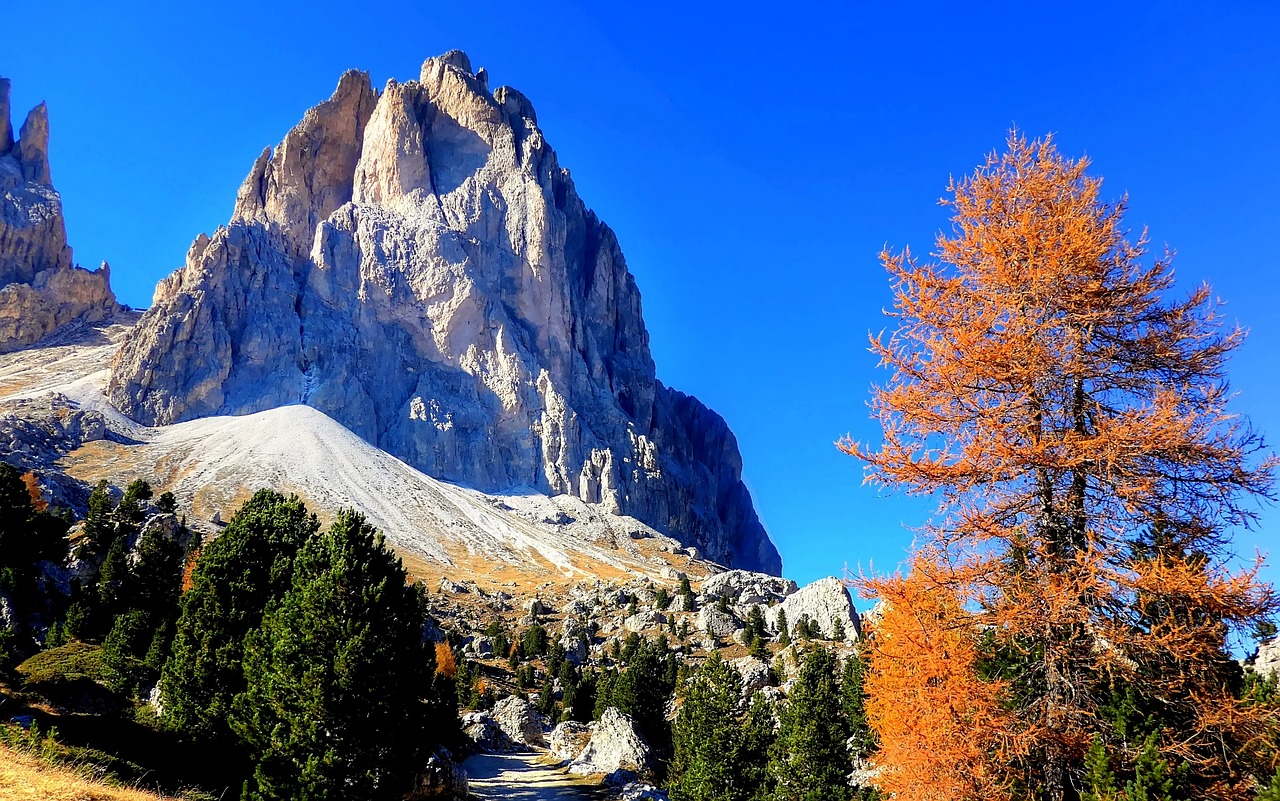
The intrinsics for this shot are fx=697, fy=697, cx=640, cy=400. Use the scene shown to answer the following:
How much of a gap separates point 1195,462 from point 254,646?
2400 centimetres

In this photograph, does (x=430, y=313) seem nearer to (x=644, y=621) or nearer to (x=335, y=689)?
(x=644, y=621)

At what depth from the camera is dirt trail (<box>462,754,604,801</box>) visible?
29.5 metres

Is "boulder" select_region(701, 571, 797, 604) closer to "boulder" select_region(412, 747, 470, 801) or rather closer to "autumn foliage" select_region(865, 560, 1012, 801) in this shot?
"boulder" select_region(412, 747, 470, 801)

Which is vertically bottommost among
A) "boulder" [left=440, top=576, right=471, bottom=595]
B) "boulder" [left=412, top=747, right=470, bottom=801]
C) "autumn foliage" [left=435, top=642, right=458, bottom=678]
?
"boulder" [left=412, top=747, right=470, bottom=801]

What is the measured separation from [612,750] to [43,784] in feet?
90.8

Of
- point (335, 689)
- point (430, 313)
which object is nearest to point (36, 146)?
point (430, 313)

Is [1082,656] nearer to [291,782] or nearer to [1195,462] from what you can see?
[1195,462]

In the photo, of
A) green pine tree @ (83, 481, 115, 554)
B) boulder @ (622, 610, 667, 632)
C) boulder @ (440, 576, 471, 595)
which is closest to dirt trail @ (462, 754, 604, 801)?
green pine tree @ (83, 481, 115, 554)

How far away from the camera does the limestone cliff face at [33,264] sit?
6294 inches

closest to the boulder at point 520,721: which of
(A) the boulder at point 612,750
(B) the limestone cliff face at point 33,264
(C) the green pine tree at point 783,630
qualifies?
(A) the boulder at point 612,750

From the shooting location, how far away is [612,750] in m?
34.9

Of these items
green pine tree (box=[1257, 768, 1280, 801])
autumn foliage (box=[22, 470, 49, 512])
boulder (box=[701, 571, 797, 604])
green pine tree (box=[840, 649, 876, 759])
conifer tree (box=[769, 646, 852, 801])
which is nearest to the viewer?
green pine tree (box=[1257, 768, 1280, 801])

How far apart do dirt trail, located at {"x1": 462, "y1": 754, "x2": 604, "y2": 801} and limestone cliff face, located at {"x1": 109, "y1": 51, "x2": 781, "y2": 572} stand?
371 ft

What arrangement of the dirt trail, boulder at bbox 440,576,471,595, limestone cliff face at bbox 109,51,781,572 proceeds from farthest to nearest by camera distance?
limestone cliff face at bbox 109,51,781,572
boulder at bbox 440,576,471,595
the dirt trail
